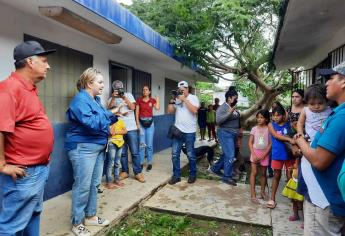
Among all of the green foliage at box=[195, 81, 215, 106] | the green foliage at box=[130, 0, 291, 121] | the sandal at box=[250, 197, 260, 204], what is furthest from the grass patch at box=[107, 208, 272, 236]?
the green foliage at box=[195, 81, 215, 106]

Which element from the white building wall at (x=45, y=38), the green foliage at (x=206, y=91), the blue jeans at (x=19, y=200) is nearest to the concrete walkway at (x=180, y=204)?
the blue jeans at (x=19, y=200)

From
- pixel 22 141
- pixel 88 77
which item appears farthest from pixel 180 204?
pixel 22 141

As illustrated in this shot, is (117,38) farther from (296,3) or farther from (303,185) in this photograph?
(303,185)

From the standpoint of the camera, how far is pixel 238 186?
5488mm

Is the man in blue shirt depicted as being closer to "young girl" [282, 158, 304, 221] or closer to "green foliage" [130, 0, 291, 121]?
"young girl" [282, 158, 304, 221]

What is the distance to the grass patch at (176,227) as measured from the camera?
3.75m

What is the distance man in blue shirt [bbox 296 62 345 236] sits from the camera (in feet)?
5.45

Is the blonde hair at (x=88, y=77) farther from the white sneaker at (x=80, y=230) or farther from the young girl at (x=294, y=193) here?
the young girl at (x=294, y=193)

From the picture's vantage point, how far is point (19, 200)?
2195mm

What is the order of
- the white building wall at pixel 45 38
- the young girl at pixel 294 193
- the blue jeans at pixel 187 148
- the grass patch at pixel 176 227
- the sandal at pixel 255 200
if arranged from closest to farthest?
1. the white building wall at pixel 45 38
2. the grass patch at pixel 176 227
3. the young girl at pixel 294 193
4. the sandal at pixel 255 200
5. the blue jeans at pixel 187 148

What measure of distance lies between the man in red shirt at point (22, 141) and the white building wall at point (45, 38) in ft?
5.12

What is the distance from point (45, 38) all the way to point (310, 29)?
13.9 feet

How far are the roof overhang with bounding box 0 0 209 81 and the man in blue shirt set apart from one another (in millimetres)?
2663

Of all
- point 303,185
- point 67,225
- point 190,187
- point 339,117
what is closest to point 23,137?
point 67,225
